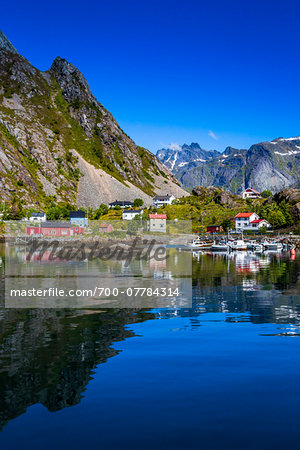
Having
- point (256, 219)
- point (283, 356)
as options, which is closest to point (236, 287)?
point (283, 356)

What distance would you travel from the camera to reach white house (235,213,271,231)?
185500mm

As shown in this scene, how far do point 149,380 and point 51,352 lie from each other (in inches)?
263

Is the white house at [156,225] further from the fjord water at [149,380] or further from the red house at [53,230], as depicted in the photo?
the fjord water at [149,380]

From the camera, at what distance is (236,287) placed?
A: 4953 cm

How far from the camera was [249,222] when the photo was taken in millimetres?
189625

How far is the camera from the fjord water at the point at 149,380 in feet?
43.5

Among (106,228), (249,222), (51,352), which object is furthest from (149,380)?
(249,222)

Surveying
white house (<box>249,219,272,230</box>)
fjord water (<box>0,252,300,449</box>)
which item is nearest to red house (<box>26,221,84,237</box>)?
white house (<box>249,219,272,230</box>)

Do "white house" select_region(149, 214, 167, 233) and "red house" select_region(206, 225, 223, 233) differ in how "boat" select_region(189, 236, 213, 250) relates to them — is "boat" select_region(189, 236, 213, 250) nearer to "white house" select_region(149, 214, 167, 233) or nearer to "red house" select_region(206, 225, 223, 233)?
"red house" select_region(206, 225, 223, 233)

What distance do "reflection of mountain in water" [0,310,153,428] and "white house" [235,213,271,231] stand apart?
6290 inches

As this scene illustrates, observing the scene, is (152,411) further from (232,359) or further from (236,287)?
(236,287)

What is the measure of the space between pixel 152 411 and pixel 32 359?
27.7 ft

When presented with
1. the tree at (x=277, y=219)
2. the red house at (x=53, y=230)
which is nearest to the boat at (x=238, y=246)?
the tree at (x=277, y=219)

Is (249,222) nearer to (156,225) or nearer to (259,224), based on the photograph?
(259,224)
